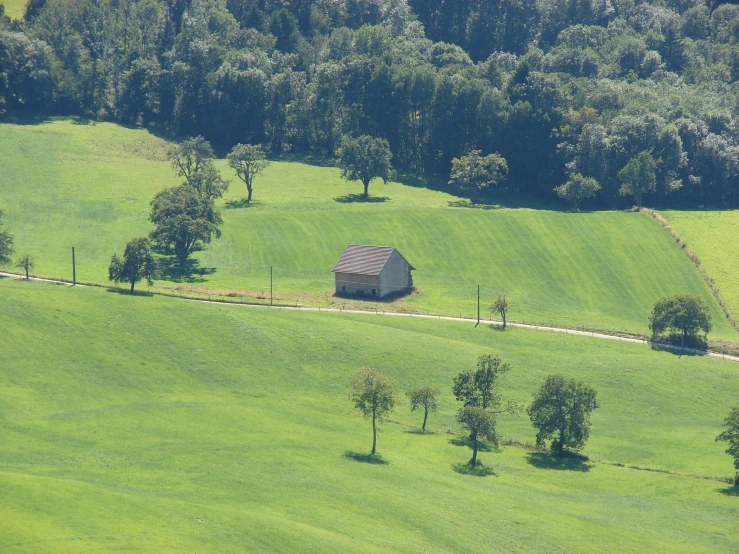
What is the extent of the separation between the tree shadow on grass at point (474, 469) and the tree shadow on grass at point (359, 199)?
10586cm

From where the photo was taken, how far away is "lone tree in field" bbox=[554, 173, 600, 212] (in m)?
191

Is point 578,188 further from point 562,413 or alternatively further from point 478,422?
point 478,422

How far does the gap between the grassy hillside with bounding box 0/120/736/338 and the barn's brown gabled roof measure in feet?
14.1

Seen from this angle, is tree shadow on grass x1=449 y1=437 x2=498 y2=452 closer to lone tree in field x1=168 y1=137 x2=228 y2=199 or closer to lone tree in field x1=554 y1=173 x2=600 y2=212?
lone tree in field x1=168 y1=137 x2=228 y2=199

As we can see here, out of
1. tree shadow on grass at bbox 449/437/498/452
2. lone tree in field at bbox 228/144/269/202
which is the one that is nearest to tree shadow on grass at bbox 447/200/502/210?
lone tree in field at bbox 228/144/269/202

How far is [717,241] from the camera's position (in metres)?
174

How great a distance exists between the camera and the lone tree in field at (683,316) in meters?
131

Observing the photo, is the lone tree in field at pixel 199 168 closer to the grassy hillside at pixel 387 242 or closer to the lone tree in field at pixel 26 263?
the grassy hillside at pixel 387 242

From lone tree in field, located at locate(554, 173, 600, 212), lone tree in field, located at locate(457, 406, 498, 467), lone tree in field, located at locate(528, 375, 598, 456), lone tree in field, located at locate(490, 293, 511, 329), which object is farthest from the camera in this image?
lone tree in field, located at locate(554, 173, 600, 212)

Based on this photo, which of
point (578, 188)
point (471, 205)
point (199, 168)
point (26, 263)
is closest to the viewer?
point (26, 263)

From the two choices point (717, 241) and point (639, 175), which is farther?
point (639, 175)

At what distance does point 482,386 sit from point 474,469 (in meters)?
14.6

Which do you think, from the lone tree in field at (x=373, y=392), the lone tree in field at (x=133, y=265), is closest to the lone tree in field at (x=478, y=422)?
the lone tree in field at (x=373, y=392)

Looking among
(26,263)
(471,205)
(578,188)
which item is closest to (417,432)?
(26,263)
